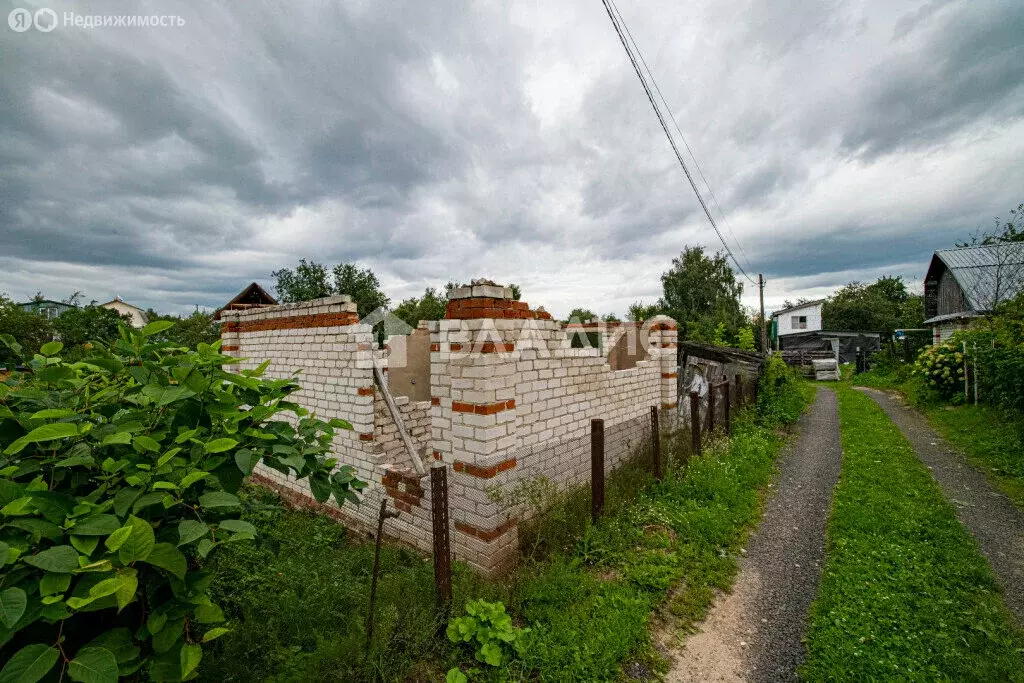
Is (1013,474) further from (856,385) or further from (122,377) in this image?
(856,385)

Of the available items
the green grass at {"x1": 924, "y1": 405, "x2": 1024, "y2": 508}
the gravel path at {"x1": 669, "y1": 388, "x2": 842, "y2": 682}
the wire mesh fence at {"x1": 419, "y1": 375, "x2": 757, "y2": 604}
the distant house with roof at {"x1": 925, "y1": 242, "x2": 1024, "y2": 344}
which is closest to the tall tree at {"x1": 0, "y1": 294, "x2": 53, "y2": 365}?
the wire mesh fence at {"x1": 419, "y1": 375, "x2": 757, "y2": 604}

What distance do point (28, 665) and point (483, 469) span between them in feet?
8.93

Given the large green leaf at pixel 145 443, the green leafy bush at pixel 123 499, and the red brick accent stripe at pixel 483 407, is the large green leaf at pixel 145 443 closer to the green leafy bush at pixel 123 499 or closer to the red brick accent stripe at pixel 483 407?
the green leafy bush at pixel 123 499

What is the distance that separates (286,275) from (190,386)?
73.5 ft

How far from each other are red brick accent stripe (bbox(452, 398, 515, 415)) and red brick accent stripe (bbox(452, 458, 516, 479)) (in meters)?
0.47

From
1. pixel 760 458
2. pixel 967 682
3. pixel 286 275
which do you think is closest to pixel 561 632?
pixel 967 682

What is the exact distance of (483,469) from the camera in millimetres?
3549

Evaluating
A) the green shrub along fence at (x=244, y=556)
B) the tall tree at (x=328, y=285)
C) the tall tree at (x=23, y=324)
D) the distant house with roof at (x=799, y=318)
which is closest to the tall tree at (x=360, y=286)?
the tall tree at (x=328, y=285)

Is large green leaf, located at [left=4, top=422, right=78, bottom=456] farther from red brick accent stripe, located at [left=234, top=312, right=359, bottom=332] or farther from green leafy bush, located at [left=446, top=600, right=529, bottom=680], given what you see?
red brick accent stripe, located at [left=234, top=312, right=359, bottom=332]

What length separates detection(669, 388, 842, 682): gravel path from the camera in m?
2.80

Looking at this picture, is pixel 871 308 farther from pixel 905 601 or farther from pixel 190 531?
pixel 190 531

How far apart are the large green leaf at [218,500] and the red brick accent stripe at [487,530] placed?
2593mm

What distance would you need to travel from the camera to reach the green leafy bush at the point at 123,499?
1.04m

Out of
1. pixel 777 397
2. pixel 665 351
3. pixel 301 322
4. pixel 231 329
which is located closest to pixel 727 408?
pixel 665 351
